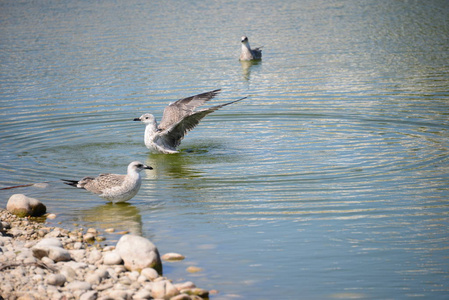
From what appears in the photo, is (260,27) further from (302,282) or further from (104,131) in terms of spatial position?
(302,282)

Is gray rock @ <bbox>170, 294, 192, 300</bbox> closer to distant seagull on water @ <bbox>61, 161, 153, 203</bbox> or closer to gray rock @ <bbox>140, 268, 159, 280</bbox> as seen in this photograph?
gray rock @ <bbox>140, 268, 159, 280</bbox>

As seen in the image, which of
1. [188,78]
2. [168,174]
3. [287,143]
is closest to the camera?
[168,174]

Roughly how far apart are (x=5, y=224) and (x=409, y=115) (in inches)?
400

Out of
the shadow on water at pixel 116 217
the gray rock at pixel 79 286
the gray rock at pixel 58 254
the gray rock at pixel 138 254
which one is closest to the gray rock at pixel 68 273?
the gray rock at pixel 79 286

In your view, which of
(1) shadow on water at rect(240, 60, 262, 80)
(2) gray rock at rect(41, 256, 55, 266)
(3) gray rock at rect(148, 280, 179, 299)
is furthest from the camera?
(1) shadow on water at rect(240, 60, 262, 80)

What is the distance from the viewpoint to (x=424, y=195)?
1094 cm

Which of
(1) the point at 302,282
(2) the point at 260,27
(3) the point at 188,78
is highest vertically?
(2) the point at 260,27

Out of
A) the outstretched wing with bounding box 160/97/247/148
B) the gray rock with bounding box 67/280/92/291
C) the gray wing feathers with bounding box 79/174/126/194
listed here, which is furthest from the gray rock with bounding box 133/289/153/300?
the outstretched wing with bounding box 160/97/247/148

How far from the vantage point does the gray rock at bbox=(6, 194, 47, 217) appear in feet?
35.3

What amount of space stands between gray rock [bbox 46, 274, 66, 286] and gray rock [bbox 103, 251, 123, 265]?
745 mm

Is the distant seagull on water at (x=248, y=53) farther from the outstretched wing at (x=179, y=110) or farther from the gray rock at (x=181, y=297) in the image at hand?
the gray rock at (x=181, y=297)

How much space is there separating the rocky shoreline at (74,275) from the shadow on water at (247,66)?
1451 cm

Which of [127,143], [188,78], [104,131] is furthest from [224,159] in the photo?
[188,78]

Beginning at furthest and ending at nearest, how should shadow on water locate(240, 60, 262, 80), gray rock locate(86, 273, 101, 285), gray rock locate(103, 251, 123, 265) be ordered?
shadow on water locate(240, 60, 262, 80) < gray rock locate(103, 251, 123, 265) < gray rock locate(86, 273, 101, 285)
